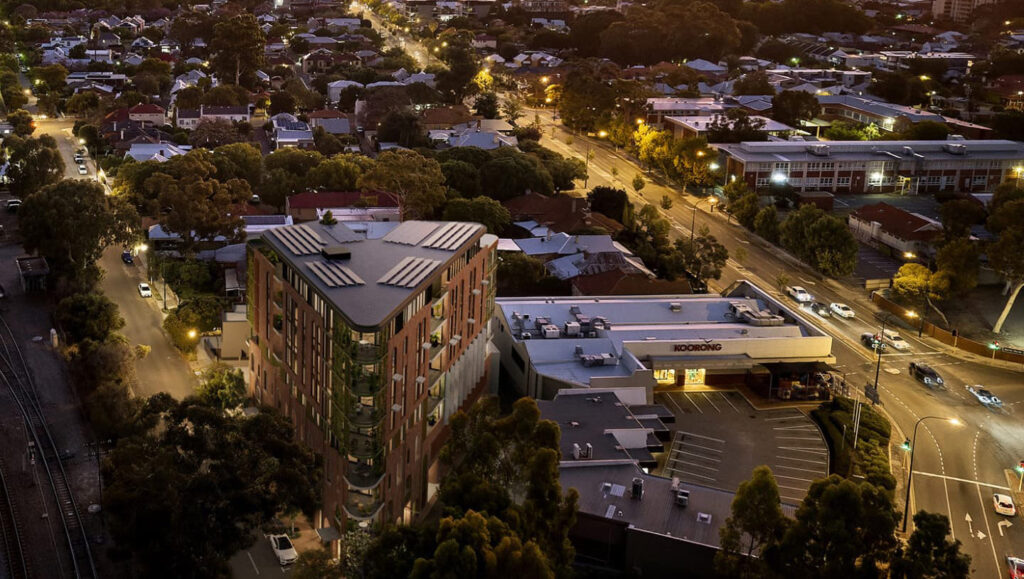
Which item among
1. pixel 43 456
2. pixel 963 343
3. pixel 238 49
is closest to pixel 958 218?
pixel 963 343

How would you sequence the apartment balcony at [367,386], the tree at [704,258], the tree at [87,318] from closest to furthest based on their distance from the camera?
the apartment balcony at [367,386]
the tree at [87,318]
the tree at [704,258]

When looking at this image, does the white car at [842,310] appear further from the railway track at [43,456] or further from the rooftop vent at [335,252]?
the railway track at [43,456]

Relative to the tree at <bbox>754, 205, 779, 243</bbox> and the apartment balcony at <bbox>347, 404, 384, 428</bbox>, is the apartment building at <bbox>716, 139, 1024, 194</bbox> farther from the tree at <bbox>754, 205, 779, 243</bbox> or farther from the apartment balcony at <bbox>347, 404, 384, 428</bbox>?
the apartment balcony at <bbox>347, 404, 384, 428</bbox>

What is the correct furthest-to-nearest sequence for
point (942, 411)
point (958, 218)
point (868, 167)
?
point (868, 167) → point (958, 218) → point (942, 411)

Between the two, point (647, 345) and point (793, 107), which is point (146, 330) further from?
point (793, 107)

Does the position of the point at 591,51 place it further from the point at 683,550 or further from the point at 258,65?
the point at 683,550

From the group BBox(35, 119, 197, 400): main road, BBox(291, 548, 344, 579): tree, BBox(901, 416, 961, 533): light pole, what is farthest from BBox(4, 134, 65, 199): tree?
BBox(901, 416, 961, 533): light pole

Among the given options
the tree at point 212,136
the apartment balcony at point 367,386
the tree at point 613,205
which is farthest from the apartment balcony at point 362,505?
the tree at point 212,136
